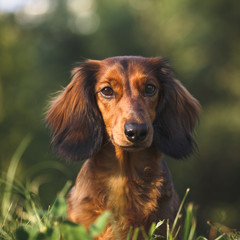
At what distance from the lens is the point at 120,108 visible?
134 inches

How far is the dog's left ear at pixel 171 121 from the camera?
3828mm

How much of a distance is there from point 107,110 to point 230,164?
21.6 metres

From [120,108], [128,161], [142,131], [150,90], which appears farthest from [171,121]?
[142,131]

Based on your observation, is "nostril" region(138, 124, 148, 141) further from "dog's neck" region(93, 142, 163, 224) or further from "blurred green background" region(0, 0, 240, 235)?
"blurred green background" region(0, 0, 240, 235)

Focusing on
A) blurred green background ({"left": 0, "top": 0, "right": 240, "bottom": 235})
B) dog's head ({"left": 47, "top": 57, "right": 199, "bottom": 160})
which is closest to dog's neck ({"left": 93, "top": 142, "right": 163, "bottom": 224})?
dog's head ({"left": 47, "top": 57, "right": 199, "bottom": 160})

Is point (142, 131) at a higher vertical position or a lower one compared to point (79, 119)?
higher

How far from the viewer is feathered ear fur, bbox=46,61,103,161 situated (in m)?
3.70

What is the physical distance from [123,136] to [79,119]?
790 mm

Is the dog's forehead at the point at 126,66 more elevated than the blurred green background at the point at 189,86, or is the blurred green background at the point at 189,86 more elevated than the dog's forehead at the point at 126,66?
the dog's forehead at the point at 126,66

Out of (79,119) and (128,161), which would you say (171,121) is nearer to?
(128,161)

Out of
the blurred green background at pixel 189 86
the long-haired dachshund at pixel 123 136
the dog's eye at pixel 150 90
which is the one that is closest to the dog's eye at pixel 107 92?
the long-haired dachshund at pixel 123 136

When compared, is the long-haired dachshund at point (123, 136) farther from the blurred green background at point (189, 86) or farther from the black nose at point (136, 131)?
the blurred green background at point (189, 86)

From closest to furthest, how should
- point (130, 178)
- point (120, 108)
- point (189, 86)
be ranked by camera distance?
1. point (120, 108)
2. point (130, 178)
3. point (189, 86)

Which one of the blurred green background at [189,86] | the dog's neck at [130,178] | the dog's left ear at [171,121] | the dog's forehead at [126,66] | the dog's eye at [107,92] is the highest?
the dog's forehead at [126,66]
